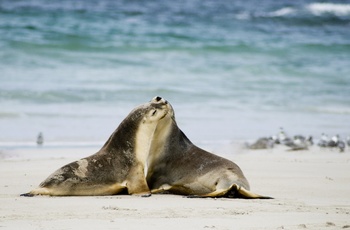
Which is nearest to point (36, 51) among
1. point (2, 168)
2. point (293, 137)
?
point (293, 137)

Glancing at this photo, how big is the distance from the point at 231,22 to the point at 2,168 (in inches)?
837

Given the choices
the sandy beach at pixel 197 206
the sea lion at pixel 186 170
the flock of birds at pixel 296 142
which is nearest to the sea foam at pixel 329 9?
the flock of birds at pixel 296 142

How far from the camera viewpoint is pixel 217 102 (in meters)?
13.2

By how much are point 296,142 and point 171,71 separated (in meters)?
7.85

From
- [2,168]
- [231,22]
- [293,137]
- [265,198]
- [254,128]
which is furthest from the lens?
[231,22]

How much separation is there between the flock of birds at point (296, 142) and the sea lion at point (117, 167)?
2.94 m

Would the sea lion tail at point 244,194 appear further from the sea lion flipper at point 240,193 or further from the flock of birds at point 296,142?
the flock of birds at point 296,142

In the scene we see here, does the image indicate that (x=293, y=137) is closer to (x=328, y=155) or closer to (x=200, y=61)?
(x=328, y=155)

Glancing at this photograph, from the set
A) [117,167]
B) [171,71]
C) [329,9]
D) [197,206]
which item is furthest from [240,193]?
[329,9]

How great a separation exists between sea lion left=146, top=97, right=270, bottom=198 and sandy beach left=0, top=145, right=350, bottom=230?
15 centimetres

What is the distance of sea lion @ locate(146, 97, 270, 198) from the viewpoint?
6273mm

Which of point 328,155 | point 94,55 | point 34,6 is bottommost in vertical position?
point 328,155

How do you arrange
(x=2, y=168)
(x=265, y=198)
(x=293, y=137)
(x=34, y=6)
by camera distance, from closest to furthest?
(x=265, y=198) → (x=2, y=168) → (x=293, y=137) → (x=34, y=6)

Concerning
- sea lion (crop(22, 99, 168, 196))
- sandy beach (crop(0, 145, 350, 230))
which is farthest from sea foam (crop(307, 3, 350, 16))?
sea lion (crop(22, 99, 168, 196))
